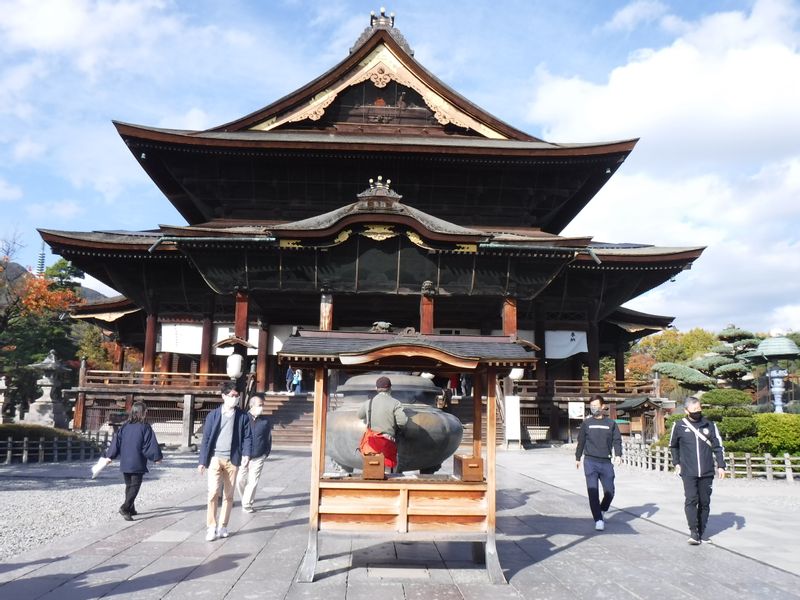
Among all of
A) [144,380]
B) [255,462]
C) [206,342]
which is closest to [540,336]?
[206,342]

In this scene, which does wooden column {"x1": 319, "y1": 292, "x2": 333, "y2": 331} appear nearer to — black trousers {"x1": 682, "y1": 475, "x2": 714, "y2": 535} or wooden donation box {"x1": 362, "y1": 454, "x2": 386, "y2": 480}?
black trousers {"x1": 682, "y1": 475, "x2": 714, "y2": 535}

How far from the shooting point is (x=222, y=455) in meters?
6.82

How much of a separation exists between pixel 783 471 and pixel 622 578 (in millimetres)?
11081

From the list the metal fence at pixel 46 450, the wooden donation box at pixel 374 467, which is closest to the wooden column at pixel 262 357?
the metal fence at pixel 46 450

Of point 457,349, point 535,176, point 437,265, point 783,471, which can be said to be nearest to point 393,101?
point 535,176

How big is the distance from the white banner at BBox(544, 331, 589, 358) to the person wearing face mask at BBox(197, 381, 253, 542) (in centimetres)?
1890

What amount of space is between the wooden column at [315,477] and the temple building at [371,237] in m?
14.4

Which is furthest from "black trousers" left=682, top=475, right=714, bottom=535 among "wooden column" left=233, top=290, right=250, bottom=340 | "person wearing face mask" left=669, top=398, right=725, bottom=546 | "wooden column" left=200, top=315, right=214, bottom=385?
"wooden column" left=200, top=315, right=214, bottom=385

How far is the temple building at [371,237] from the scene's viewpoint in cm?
2083

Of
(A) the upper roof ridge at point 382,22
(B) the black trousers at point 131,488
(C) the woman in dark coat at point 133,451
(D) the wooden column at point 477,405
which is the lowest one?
(B) the black trousers at point 131,488

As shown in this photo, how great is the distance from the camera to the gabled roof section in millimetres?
25031

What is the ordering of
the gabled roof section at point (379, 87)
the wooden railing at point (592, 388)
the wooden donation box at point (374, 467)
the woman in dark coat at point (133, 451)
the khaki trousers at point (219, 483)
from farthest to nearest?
the gabled roof section at point (379, 87) → the wooden railing at point (592, 388) → the woman in dark coat at point (133, 451) → the khaki trousers at point (219, 483) → the wooden donation box at point (374, 467)

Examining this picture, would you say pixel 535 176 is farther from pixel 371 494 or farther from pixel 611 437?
pixel 371 494

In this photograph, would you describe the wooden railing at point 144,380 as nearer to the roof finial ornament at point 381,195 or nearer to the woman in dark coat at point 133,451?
the roof finial ornament at point 381,195
